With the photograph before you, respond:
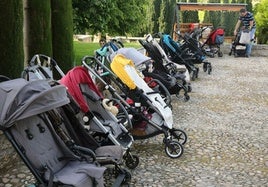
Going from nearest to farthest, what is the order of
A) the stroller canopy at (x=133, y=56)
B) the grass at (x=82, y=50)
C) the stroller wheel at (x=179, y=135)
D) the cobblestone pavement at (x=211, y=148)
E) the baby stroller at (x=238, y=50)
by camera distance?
the cobblestone pavement at (x=211, y=148), the stroller wheel at (x=179, y=135), the stroller canopy at (x=133, y=56), the grass at (x=82, y=50), the baby stroller at (x=238, y=50)

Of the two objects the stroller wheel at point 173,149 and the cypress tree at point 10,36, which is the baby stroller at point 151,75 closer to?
the stroller wheel at point 173,149

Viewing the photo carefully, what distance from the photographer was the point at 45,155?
3.21m

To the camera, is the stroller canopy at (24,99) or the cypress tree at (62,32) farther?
the cypress tree at (62,32)

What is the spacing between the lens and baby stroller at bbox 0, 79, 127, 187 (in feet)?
9.18

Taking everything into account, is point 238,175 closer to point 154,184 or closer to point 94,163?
point 154,184

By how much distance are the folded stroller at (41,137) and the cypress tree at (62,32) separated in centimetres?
423

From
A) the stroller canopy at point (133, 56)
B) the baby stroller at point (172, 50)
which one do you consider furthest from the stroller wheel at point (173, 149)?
the baby stroller at point (172, 50)

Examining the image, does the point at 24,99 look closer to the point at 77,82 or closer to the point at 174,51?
the point at 77,82

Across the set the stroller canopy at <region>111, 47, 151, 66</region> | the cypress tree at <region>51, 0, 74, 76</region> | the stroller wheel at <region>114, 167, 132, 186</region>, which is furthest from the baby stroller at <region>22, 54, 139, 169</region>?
the cypress tree at <region>51, 0, 74, 76</region>

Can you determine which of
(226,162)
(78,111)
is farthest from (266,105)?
(78,111)

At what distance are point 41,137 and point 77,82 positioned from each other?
3.25 feet

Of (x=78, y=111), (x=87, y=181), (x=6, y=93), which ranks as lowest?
(x=87, y=181)

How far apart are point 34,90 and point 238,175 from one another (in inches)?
99.8

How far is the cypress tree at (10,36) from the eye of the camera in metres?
4.91
